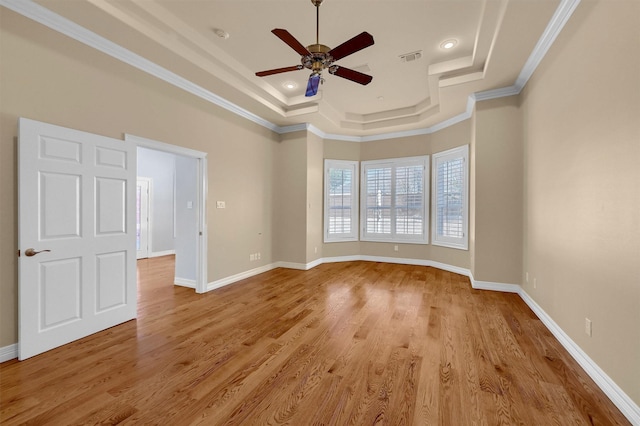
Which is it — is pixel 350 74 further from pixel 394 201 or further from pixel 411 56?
pixel 394 201

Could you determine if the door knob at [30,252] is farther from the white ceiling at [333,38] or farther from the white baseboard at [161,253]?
the white baseboard at [161,253]

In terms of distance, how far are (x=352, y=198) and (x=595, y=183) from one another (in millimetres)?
4766

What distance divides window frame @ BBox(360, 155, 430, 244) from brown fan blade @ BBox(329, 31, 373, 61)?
4.23 metres

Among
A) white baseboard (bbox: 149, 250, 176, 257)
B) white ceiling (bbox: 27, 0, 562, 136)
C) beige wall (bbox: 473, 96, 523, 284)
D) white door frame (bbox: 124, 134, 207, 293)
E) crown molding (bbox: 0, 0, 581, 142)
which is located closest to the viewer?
crown molding (bbox: 0, 0, 581, 142)

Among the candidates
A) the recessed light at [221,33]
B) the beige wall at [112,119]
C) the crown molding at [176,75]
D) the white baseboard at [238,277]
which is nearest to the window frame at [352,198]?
the white baseboard at [238,277]

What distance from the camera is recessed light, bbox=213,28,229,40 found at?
3078 mm

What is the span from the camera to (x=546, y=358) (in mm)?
2359

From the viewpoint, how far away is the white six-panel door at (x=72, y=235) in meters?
2.37

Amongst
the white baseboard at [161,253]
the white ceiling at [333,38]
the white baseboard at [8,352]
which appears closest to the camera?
the white baseboard at [8,352]

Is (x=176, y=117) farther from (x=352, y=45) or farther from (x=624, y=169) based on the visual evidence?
(x=624, y=169)

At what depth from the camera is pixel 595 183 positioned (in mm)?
2105

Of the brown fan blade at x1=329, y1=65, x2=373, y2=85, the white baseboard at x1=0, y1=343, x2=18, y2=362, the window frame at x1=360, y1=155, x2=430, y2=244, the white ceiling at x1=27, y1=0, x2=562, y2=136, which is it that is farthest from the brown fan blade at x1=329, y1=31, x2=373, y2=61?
the window frame at x1=360, y1=155, x2=430, y2=244

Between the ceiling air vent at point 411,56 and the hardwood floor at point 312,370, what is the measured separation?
3.35 m

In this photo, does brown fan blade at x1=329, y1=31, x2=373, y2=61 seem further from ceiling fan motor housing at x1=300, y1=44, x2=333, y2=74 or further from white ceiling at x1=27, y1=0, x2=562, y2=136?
white ceiling at x1=27, y1=0, x2=562, y2=136
